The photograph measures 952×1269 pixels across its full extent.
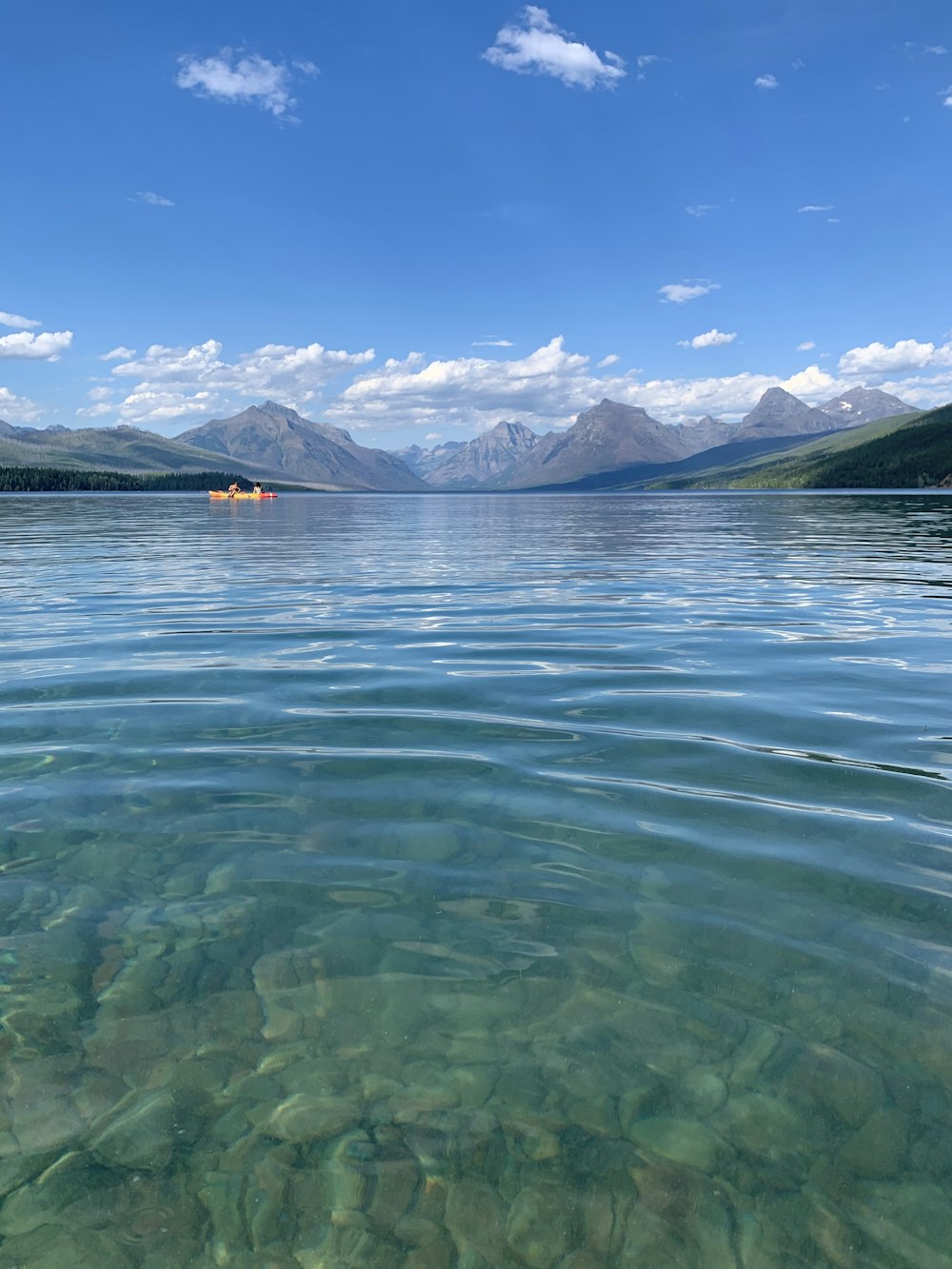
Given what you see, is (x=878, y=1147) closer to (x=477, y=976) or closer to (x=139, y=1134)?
(x=477, y=976)

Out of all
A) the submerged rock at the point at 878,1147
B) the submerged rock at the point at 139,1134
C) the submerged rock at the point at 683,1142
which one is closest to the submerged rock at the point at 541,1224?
the submerged rock at the point at 683,1142

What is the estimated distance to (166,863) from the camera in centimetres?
769

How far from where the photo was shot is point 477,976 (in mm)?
5945

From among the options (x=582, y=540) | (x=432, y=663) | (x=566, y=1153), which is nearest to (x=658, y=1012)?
(x=566, y=1153)

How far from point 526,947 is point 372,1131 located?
202 cm

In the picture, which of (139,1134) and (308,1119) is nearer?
(139,1134)

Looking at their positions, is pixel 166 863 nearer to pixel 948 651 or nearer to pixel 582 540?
pixel 948 651

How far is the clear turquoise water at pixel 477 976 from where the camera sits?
4.16 m

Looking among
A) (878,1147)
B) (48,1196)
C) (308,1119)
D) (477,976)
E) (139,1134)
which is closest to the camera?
(48,1196)

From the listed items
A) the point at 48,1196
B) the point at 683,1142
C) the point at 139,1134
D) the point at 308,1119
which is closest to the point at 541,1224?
the point at 683,1142

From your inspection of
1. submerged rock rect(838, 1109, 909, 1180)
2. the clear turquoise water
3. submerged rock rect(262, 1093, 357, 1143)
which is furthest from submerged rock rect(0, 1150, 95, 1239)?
submerged rock rect(838, 1109, 909, 1180)

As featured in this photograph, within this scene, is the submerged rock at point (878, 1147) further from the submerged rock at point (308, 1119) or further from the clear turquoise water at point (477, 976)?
the submerged rock at point (308, 1119)

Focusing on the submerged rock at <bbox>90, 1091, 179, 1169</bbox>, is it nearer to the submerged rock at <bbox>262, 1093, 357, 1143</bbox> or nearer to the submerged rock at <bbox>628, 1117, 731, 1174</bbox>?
the submerged rock at <bbox>262, 1093, 357, 1143</bbox>

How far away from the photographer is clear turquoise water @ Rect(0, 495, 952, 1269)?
4164 mm
